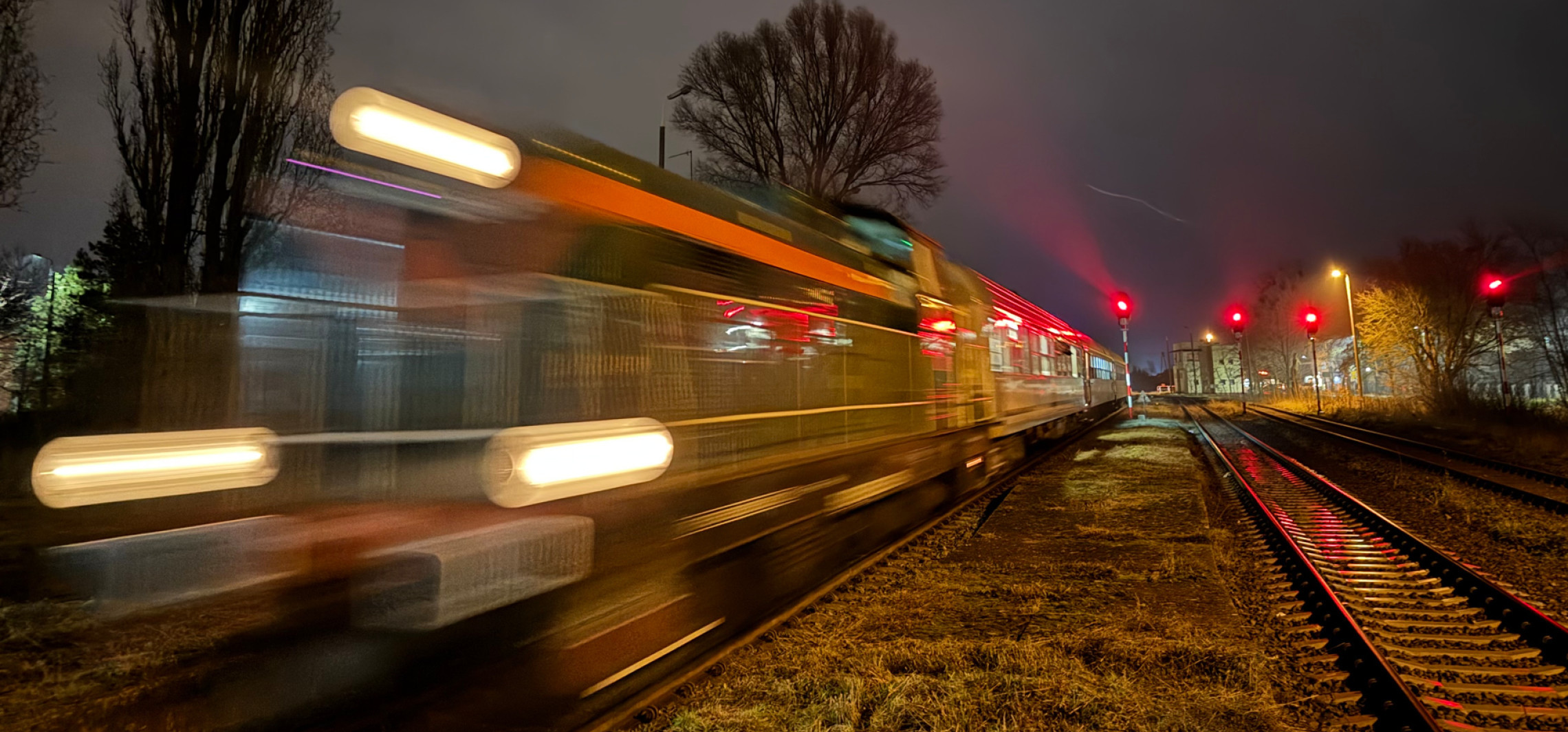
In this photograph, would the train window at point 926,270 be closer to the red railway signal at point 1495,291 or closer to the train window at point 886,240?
the train window at point 886,240

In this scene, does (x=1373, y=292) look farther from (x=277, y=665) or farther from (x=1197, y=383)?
(x=1197, y=383)

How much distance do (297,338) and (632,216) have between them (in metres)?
1.57

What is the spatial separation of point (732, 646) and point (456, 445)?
2013mm

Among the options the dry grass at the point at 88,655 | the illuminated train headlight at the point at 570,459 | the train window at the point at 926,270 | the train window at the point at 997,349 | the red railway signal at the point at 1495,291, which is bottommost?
the dry grass at the point at 88,655

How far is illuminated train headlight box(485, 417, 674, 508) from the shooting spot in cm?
278

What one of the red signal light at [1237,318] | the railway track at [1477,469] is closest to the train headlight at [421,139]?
the railway track at [1477,469]

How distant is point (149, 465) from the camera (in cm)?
306

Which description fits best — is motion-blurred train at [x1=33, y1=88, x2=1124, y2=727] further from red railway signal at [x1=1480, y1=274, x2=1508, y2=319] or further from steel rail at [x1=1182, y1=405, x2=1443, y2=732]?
red railway signal at [x1=1480, y1=274, x2=1508, y2=319]

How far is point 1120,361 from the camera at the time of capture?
1247 inches

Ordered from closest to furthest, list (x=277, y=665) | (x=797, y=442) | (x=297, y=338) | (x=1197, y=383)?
(x=297, y=338), (x=277, y=665), (x=797, y=442), (x=1197, y=383)

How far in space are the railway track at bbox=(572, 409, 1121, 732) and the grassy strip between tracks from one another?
9 cm

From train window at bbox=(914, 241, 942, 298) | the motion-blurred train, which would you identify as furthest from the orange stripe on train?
train window at bbox=(914, 241, 942, 298)

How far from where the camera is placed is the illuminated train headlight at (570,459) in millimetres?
2779

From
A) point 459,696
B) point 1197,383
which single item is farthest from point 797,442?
point 1197,383
